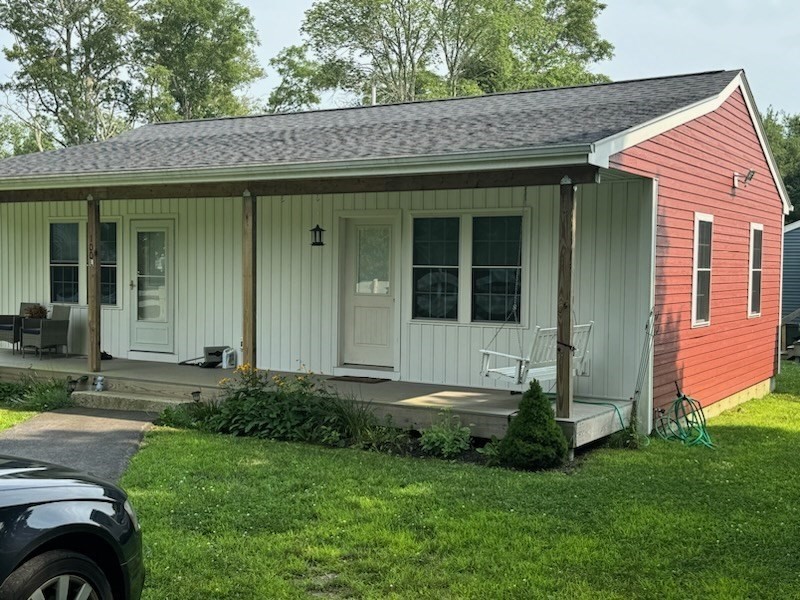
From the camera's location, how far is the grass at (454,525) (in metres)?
4.74

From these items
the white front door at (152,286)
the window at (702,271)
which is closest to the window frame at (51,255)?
the white front door at (152,286)

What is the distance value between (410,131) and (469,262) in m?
1.68

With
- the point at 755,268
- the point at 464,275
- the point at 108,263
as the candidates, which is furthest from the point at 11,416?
the point at 755,268

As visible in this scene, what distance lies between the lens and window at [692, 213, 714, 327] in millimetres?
10109

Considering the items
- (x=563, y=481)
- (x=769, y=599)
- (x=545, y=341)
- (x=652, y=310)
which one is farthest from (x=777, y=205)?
(x=769, y=599)

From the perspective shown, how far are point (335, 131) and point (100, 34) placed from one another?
25353 mm

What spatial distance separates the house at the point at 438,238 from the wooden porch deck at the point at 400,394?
0.32m

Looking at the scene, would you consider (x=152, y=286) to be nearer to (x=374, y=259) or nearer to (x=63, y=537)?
(x=374, y=259)

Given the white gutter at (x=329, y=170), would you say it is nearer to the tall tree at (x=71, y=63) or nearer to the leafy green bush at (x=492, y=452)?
the leafy green bush at (x=492, y=452)

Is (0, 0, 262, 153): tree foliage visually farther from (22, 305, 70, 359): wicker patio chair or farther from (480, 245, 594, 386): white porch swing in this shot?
(480, 245, 594, 386): white porch swing

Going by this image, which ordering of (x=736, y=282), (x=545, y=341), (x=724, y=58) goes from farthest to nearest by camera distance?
(x=724, y=58), (x=736, y=282), (x=545, y=341)

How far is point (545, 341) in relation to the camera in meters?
8.59

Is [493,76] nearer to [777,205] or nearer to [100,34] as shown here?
[100,34]

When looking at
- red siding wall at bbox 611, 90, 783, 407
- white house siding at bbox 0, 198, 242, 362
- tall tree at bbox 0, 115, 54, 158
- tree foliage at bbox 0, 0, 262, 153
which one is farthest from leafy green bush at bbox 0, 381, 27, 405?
tall tree at bbox 0, 115, 54, 158
